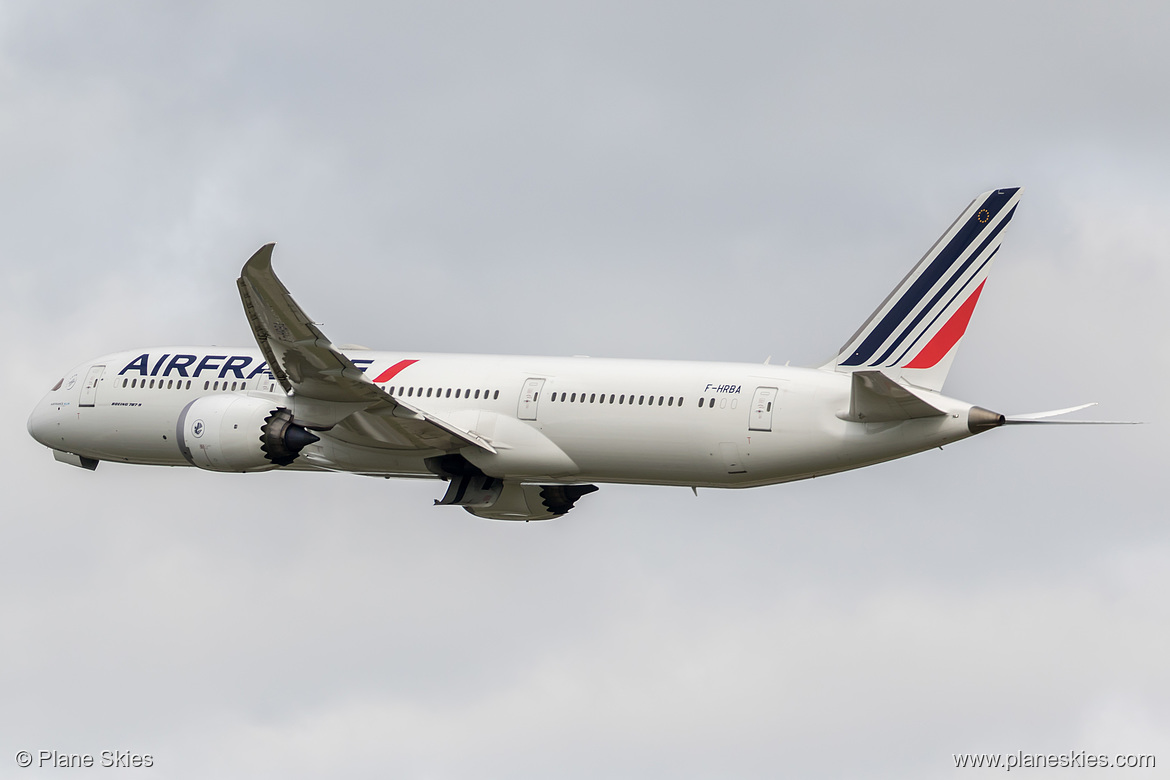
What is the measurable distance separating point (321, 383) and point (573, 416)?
632 centimetres

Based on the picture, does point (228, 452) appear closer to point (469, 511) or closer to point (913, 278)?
point (469, 511)

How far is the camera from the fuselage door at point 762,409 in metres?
44.9

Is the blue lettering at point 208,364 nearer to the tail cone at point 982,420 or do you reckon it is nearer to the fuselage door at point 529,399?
the fuselage door at point 529,399

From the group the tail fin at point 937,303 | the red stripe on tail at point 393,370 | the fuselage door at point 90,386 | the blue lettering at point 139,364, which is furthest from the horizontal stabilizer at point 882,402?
the fuselage door at point 90,386

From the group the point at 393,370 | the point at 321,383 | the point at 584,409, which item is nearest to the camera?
the point at 321,383

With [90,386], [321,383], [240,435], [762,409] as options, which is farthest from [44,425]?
[762,409]

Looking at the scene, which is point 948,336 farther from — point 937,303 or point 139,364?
point 139,364

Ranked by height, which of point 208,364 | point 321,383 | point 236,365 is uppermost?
point 208,364

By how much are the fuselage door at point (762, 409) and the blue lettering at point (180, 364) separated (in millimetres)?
17006

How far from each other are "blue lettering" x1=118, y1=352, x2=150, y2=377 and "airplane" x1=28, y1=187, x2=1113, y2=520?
7.34ft

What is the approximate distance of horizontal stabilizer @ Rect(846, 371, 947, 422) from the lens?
138ft

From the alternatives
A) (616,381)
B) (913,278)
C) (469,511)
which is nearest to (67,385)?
(469,511)

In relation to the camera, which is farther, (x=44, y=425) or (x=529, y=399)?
(x=44, y=425)

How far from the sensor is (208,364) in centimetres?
5266
